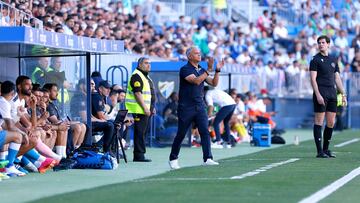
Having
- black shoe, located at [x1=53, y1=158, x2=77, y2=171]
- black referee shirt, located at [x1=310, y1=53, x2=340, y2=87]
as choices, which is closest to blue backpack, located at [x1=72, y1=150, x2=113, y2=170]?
black shoe, located at [x1=53, y1=158, x2=77, y2=171]

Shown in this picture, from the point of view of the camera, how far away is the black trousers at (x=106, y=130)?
1966 centimetres

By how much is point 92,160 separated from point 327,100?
15.0ft

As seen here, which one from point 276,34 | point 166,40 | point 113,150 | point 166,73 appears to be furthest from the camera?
point 276,34

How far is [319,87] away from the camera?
19.9 meters

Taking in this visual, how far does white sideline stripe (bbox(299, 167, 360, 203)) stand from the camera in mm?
11838

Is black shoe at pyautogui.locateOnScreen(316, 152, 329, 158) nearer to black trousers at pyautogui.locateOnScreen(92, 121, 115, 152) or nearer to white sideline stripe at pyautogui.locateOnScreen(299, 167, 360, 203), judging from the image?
black trousers at pyautogui.locateOnScreen(92, 121, 115, 152)

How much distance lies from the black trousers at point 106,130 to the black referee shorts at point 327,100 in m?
3.50

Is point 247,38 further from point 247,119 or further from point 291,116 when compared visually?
point 247,119

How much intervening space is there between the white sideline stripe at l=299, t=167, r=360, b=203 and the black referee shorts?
11.4 ft

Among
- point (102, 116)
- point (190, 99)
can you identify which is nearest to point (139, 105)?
point (102, 116)

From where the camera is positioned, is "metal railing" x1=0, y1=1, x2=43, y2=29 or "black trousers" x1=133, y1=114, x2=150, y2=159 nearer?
"black trousers" x1=133, y1=114, x2=150, y2=159

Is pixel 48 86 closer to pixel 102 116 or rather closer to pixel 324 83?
pixel 102 116

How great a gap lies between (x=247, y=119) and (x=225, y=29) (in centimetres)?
1186

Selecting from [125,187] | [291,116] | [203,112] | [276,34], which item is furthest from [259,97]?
[125,187]
